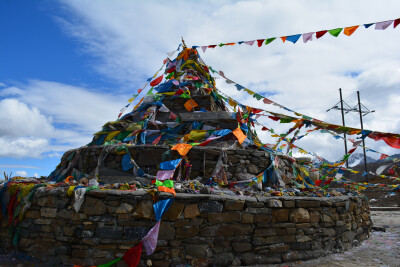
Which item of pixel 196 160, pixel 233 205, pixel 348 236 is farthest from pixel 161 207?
pixel 348 236

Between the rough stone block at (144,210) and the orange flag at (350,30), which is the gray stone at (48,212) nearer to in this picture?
the rough stone block at (144,210)

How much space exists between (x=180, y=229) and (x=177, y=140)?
3.76 metres

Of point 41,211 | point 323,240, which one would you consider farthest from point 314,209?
point 41,211

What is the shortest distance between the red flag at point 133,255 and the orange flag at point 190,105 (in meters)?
5.97

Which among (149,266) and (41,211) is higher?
(41,211)

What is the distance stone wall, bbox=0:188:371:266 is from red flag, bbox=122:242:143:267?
9 centimetres

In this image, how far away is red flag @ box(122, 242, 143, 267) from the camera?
4461mm

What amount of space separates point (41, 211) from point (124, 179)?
1.93 m

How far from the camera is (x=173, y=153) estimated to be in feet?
23.1

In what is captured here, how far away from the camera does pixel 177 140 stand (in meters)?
8.22

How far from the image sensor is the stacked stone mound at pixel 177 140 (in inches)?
279

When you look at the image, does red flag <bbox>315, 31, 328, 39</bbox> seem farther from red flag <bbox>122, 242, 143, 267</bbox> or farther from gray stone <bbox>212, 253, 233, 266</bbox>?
red flag <bbox>122, 242, 143, 267</bbox>

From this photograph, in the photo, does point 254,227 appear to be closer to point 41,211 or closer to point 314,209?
point 314,209

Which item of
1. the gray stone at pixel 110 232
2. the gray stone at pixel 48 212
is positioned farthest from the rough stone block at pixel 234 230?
the gray stone at pixel 48 212
